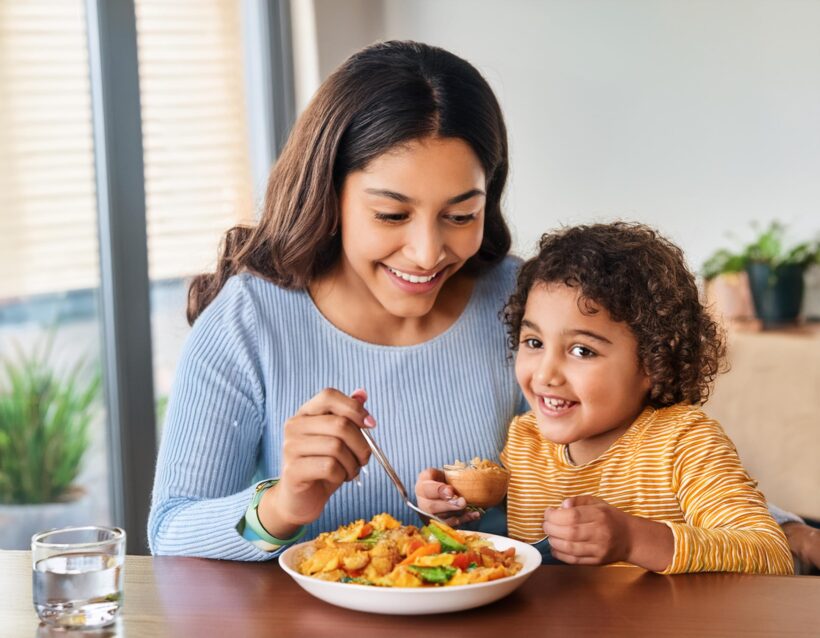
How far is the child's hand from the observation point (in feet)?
5.01

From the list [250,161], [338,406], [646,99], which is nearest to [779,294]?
[646,99]

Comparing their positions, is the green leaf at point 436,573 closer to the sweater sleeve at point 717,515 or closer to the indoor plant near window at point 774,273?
the sweater sleeve at point 717,515

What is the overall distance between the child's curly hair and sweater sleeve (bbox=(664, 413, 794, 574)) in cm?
11

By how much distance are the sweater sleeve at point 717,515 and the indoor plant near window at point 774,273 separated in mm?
2264

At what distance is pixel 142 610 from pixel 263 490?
0.31 metres

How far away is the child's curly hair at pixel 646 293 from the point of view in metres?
1.67

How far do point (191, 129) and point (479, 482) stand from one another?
2.34 m

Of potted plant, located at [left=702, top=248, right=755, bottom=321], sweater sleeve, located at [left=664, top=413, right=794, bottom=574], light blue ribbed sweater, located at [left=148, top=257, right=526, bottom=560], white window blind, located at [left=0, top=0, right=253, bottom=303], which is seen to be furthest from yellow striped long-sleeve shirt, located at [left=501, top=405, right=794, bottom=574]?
potted plant, located at [left=702, top=248, right=755, bottom=321]

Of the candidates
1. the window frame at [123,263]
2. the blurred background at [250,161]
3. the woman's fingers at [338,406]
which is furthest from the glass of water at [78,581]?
the window frame at [123,263]

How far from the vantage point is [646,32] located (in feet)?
14.1

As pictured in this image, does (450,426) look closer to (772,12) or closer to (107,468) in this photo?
(107,468)

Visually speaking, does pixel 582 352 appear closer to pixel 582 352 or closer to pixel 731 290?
pixel 582 352

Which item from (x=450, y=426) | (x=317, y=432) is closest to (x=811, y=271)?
(x=450, y=426)

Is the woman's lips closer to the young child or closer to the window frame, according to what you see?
the young child
